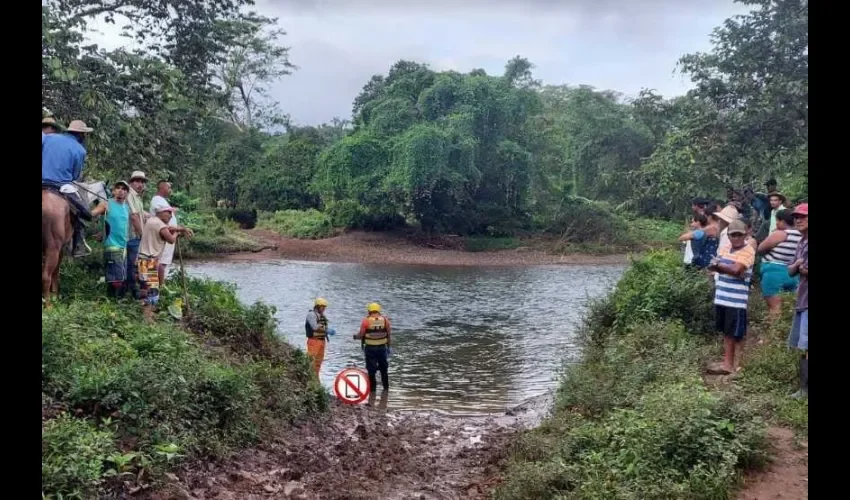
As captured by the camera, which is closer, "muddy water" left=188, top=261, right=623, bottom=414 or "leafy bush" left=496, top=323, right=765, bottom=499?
"leafy bush" left=496, top=323, right=765, bottom=499

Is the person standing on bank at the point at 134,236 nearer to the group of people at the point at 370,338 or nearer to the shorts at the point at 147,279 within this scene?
the shorts at the point at 147,279

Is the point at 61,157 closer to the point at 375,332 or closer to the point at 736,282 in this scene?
the point at 375,332

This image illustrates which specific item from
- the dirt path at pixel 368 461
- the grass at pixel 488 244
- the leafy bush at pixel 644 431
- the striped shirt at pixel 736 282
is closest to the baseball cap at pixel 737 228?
the striped shirt at pixel 736 282

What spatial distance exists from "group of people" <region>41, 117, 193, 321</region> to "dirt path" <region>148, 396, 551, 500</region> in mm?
2598

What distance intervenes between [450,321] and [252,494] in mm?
11367

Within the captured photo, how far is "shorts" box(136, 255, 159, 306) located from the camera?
9.38 m

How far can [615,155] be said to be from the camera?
40.5m

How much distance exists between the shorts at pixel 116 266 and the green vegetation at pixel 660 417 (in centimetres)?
492

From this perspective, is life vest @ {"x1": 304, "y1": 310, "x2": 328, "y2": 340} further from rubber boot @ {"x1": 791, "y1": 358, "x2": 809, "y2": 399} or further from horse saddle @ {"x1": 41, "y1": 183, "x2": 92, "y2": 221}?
rubber boot @ {"x1": 791, "y1": 358, "x2": 809, "y2": 399}

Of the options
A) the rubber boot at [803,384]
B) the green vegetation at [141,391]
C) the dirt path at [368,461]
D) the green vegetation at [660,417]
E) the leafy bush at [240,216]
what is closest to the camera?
the green vegetation at [141,391]

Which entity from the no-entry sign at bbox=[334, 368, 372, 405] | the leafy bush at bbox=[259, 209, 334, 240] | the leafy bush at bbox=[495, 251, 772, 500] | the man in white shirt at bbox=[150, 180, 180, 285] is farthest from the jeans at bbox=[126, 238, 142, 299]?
the leafy bush at bbox=[259, 209, 334, 240]

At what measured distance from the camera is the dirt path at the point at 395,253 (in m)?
32.7

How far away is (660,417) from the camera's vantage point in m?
6.61
